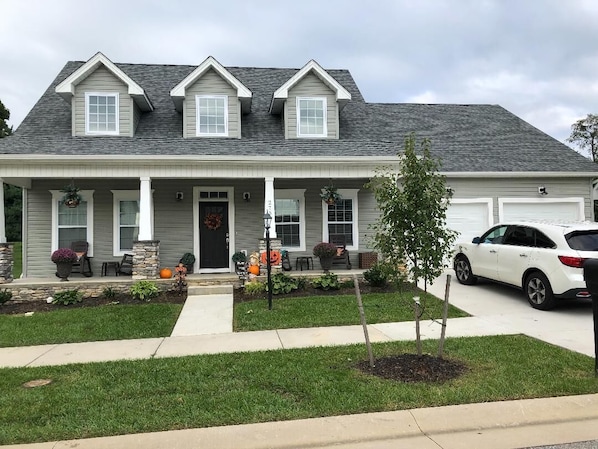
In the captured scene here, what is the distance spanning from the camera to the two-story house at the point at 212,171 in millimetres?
11727

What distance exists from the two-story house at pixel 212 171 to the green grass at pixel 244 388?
19.9ft

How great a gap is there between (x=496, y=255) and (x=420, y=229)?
5815 millimetres

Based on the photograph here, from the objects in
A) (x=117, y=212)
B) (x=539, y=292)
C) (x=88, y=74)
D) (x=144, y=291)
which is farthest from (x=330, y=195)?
(x=88, y=74)

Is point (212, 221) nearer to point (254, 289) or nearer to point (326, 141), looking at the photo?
point (254, 289)

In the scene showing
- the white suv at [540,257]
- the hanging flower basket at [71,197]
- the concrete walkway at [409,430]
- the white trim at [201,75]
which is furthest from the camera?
the white trim at [201,75]

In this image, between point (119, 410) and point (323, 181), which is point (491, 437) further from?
point (323, 181)

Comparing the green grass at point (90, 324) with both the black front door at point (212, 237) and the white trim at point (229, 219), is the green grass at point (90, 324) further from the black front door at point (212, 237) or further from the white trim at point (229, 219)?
the black front door at point (212, 237)

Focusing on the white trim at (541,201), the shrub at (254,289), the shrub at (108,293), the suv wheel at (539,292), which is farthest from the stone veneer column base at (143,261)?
the white trim at (541,201)

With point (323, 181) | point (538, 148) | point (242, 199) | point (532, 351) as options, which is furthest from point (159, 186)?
point (538, 148)

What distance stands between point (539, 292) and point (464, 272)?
2664 mm

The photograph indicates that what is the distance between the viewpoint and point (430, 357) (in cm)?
575

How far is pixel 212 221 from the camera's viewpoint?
13469 millimetres

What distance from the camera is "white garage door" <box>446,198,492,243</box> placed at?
14.9 metres

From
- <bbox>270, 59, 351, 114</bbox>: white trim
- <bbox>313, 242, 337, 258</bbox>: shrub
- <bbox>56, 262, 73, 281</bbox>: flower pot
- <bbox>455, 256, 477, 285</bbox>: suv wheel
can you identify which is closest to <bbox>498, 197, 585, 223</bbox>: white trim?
<bbox>455, 256, 477, 285</bbox>: suv wheel
